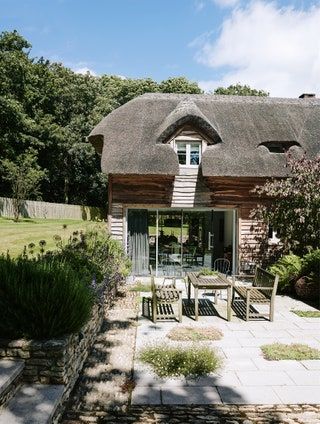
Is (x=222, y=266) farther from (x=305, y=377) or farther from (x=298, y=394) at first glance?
(x=298, y=394)

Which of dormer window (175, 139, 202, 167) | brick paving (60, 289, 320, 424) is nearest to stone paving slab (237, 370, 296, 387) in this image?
brick paving (60, 289, 320, 424)

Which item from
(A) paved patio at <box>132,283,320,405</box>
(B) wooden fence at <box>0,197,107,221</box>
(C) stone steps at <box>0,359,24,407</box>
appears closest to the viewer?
(C) stone steps at <box>0,359,24,407</box>

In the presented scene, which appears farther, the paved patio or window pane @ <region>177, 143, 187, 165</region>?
window pane @ <region>177, 143, 187, 165</region>

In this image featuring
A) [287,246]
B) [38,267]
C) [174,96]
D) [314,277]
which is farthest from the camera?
[174,96]

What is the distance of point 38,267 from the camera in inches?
237

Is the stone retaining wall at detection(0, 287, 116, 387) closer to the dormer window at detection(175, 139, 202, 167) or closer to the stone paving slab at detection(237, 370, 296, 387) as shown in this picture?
the stone paving slab at detection(237, 370, 296, 387)

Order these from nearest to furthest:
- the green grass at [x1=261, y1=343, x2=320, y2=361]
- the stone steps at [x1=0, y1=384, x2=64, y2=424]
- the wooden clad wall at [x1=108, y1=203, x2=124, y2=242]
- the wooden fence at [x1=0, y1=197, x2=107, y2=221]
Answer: the stone steps at [x1=0, y1=384, x2=64, y2=424] < the green grass at [x1=261, y1=343, x2=320, y2=361] < the wooden clad wall at [x1=108, y1=203, x2=124, y2=242] < the wooden fence at [x1=0, y1=197, x2=107, y2=221]

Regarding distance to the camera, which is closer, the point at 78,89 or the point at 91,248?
the point at 91,248

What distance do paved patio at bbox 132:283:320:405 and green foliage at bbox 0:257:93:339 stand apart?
1457 millimetres

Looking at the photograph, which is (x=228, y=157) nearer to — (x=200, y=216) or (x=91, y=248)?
(x=200, y=216)

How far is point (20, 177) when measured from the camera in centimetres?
3070

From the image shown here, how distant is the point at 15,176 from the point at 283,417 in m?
29.6

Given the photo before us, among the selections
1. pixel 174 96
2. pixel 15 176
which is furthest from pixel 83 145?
pixel 174 96

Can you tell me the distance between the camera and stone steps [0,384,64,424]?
424cm
